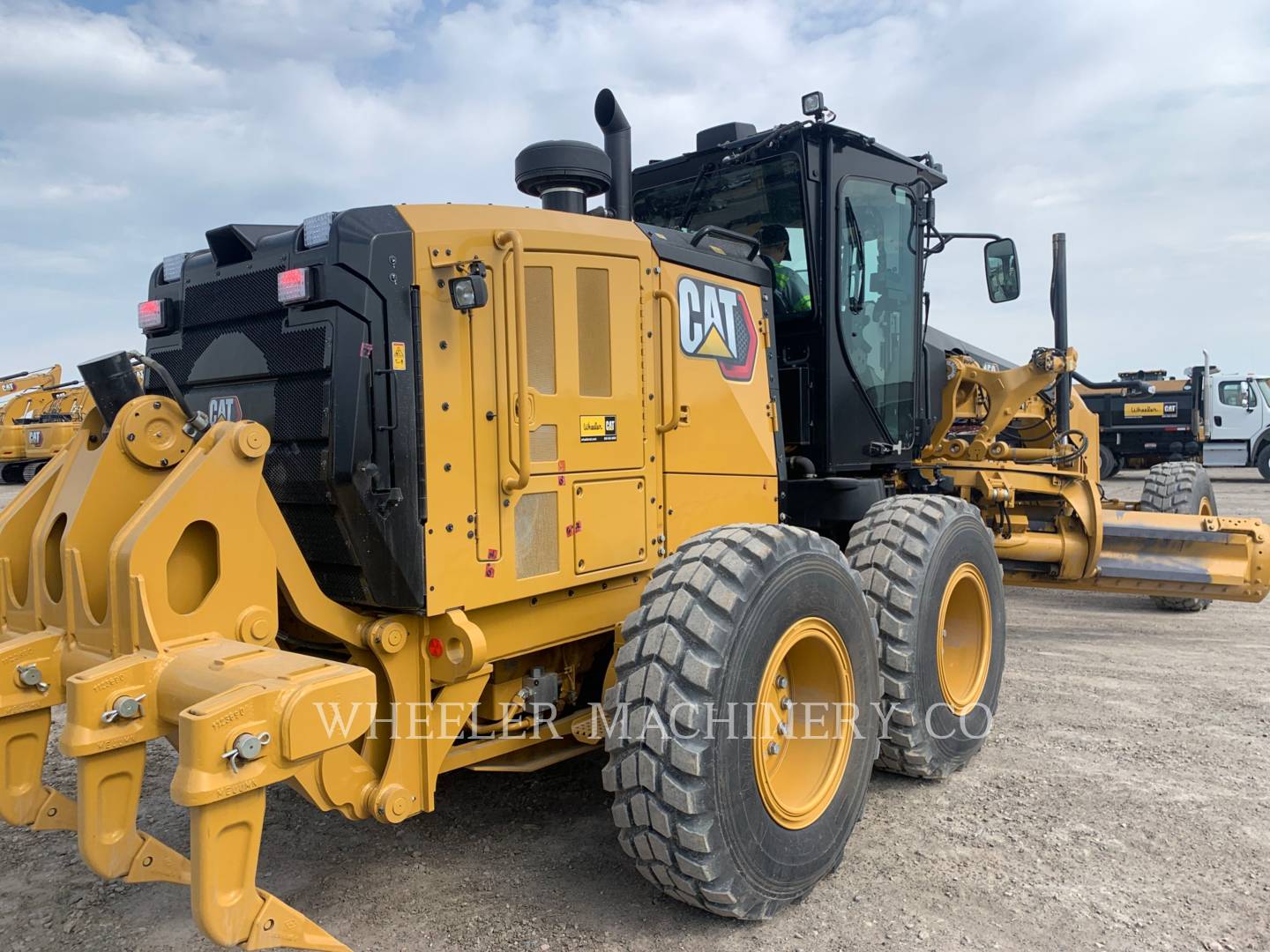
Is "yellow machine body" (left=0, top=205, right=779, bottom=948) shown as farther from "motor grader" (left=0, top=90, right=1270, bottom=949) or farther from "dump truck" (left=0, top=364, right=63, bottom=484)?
"dump truck" (left=0, top=364, right=63, bottom=484)

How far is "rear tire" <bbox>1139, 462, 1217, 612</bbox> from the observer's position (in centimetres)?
855

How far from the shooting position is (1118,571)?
23.9 feet

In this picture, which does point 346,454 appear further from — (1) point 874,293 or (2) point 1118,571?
(2) point 1118,571

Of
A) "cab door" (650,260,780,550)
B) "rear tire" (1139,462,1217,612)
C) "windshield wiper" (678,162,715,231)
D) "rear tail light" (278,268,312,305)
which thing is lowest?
"rear tire" (1139,462,1217,612)

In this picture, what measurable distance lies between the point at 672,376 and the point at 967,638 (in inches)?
91.7

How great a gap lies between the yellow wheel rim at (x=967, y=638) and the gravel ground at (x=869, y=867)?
1.19 feet

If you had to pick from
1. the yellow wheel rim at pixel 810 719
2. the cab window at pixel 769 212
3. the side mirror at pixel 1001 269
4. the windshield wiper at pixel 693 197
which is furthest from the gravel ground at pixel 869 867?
the windshield wiper at pixel 693 197

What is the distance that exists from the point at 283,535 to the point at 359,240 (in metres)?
0.92

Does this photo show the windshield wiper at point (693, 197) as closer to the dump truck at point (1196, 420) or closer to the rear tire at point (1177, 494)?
the rear tire at point (1177, 494)

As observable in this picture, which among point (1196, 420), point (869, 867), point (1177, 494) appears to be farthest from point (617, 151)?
point (1196, 420)

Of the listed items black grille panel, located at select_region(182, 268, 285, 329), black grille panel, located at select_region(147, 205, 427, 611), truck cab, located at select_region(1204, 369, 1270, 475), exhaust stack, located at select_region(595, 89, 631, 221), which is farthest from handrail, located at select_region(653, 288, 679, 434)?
truck cab, located at select_region(1204, 369, 1270, 475)

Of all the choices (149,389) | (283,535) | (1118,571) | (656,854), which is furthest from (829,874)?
(1118,571)

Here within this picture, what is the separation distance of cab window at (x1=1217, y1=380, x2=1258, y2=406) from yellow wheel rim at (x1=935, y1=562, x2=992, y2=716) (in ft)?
69.4

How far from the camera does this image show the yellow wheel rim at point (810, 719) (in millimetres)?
3287
